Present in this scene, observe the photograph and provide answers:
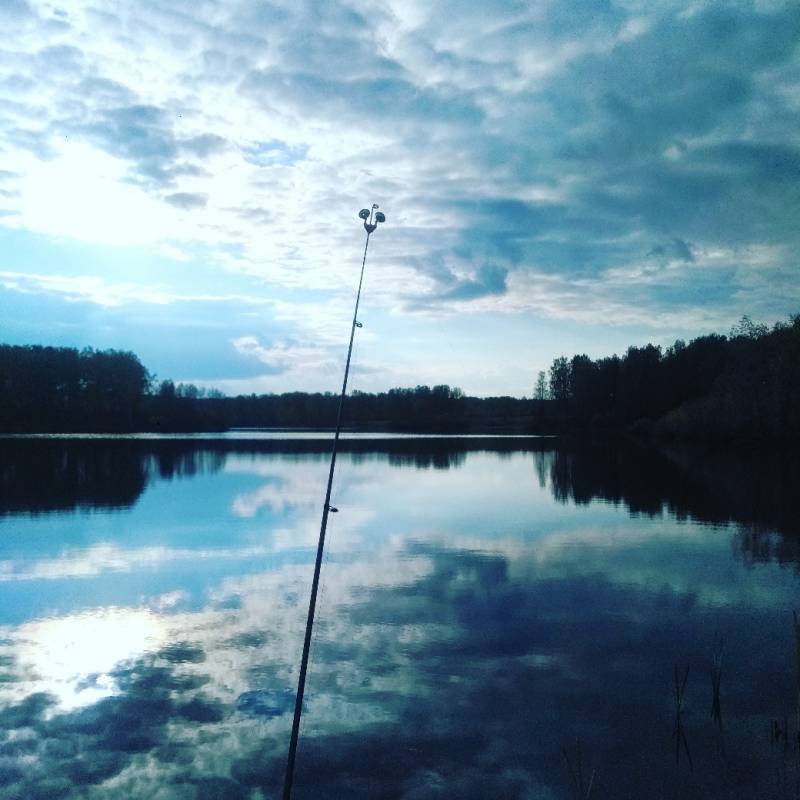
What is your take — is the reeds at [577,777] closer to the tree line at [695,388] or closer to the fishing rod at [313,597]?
the fishing rod at [313,597]

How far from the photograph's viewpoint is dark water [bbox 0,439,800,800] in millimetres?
7012

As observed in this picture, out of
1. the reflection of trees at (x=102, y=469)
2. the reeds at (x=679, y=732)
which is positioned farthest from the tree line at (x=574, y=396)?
the reeds at (x=679, y=732)

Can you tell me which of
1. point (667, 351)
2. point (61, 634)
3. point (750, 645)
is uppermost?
point (667, 351)

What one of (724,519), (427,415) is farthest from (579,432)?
(724,519)

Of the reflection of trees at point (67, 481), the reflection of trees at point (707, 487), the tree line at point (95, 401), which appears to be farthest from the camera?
the tree line at point (95, 401)

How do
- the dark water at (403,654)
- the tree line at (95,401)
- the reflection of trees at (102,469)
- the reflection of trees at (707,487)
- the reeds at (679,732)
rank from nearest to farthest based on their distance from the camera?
the dark water at (403,654) < the reeds at (679,732) < the reflection of trees at (707,487) < the reflection of trees at (102,469) < the tree line at (95,401)

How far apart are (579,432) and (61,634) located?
104733mm

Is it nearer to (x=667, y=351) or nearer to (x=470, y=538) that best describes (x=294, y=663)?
(x=470, y=538)

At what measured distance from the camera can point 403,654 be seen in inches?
399

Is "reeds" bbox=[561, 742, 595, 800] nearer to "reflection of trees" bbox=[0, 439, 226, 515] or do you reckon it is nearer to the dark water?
the dark water

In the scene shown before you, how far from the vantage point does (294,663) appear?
9750 millimetres

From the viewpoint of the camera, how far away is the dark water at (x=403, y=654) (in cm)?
701

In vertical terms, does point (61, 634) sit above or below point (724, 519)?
below

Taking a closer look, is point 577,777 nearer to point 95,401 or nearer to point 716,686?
point 716,686
